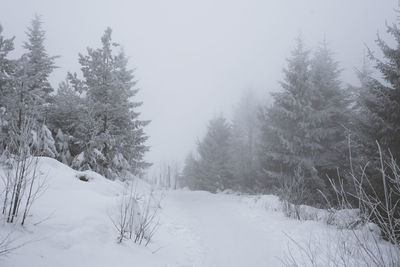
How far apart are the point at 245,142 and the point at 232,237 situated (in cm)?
2091

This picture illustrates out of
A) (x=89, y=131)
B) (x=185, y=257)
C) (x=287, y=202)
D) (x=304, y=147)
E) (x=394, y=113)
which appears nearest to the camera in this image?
(x=185, y=257)

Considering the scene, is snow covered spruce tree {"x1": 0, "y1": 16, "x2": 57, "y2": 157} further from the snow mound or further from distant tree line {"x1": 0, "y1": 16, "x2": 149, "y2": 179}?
the snow mound

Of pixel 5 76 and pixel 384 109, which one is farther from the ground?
pixel 5 76

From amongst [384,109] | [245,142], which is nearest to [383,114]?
[384,109]

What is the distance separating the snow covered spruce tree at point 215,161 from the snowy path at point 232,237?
13.2 meters

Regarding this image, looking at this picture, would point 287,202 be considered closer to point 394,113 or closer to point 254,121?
point 394,113

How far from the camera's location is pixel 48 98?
14492 millimetres

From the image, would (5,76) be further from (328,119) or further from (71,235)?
(328,119)

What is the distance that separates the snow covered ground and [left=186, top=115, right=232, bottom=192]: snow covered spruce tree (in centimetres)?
1442

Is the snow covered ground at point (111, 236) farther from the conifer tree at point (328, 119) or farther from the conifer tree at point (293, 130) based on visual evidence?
the conifer tree at point (328, 119)

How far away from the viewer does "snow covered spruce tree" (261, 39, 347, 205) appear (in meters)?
14.9

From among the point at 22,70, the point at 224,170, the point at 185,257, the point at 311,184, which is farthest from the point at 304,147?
the point at 22,70

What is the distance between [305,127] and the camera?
1527 cm

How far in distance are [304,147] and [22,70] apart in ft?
56.6
